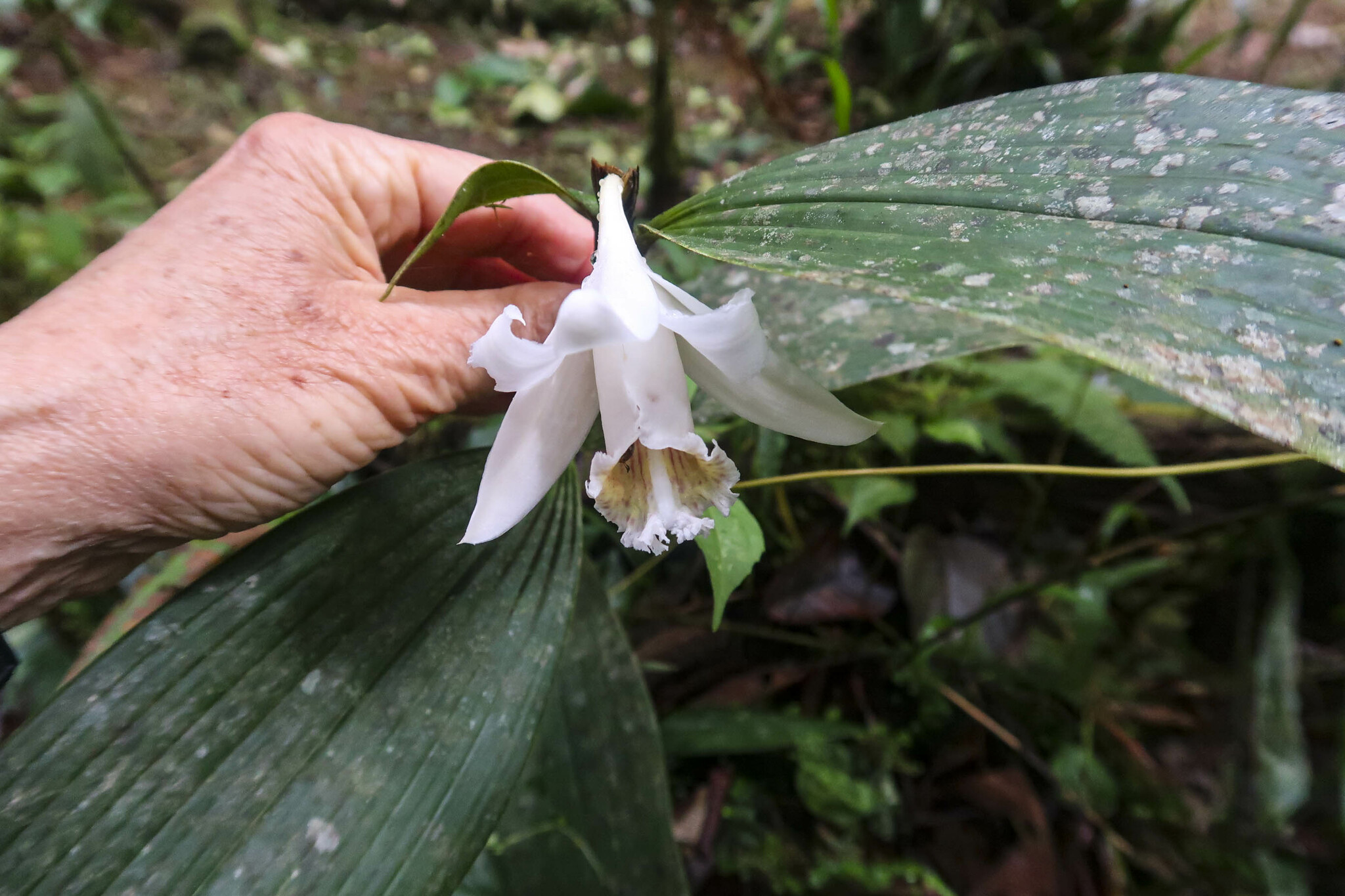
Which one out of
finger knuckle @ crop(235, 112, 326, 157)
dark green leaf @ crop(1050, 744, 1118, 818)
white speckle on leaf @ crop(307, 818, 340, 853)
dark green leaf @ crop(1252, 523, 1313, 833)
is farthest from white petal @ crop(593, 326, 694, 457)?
dark green leaf @ crop(1252, 523, 1313, 833)

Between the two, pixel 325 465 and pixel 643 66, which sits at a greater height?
pixel 643 66

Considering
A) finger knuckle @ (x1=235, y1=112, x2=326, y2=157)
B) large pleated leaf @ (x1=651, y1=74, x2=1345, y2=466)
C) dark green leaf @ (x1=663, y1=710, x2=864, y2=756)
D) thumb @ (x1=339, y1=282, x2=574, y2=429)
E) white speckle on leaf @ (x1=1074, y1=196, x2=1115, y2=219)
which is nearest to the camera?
large pleated leaf @ (x1=651, y1=74, x2=1345, y2=466)

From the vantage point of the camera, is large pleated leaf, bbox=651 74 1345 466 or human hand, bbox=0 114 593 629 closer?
large pleated leaf, bbox=651 74 1345 466

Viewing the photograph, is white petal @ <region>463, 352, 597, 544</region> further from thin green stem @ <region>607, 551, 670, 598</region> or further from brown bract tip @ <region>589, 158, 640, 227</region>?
thin green stem @ <region>607, 551, 670, 598</region>

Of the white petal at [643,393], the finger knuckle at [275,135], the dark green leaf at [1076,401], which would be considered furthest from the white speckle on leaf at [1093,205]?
the finger knuckle at [275,135]

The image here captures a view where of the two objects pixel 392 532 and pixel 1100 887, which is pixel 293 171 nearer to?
pixel 392 532

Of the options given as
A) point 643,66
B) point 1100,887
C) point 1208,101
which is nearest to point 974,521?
point 1100,887
